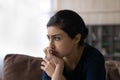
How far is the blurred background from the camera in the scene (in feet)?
17.8

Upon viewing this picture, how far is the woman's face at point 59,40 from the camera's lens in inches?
56.9

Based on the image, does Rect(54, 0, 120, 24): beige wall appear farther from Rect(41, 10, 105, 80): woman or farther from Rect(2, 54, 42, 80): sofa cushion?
Rect(41, 10, 105, 80): woman

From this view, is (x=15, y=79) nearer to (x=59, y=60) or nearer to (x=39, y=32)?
(x=59, y=60)

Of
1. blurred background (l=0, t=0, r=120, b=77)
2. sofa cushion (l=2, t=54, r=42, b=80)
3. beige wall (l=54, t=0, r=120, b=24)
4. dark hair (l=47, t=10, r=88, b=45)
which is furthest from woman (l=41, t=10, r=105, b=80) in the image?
beige wall (l=54, t=0, r=120, b=24)

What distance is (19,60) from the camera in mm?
1931

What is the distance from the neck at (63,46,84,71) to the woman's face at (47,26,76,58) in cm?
8

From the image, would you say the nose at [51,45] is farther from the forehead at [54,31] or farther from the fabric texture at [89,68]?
the fabric texture at [89,68]

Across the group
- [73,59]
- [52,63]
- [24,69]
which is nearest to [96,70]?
[73,59]

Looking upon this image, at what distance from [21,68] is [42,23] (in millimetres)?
3885

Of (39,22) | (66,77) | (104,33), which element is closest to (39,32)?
(39,22)

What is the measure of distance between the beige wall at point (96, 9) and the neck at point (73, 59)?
438 centimetres

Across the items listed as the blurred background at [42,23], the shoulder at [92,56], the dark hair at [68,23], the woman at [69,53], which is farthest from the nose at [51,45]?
the blurred background at [42,23]

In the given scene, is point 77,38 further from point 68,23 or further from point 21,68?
point 21,68

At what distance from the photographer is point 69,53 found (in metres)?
1.50
